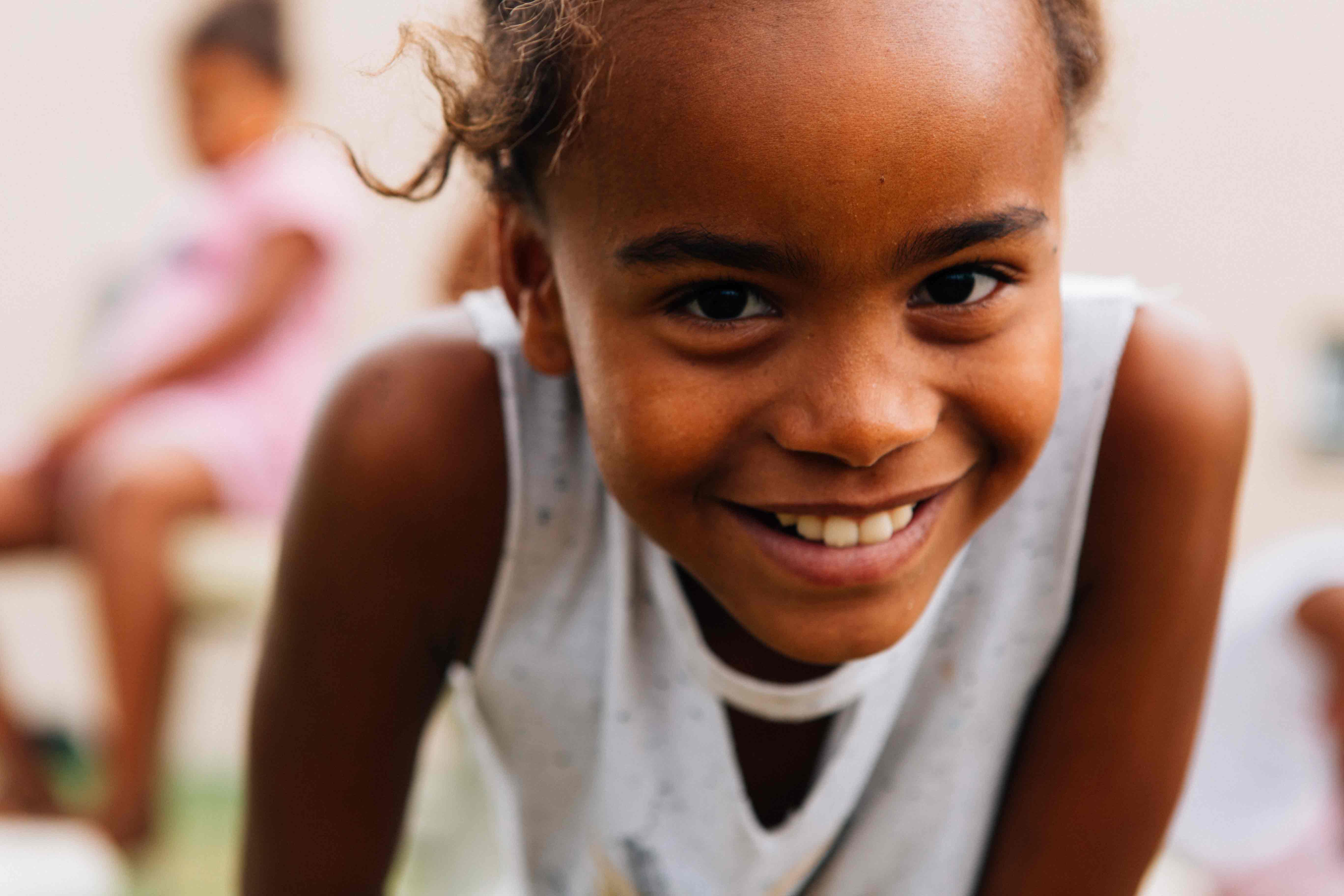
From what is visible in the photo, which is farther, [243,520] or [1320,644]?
[243,520]

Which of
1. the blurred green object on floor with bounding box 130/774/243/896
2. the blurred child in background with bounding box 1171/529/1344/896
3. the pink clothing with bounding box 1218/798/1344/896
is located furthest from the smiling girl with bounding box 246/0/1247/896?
the blurred green object on floor with bounding box 130/774/243/896

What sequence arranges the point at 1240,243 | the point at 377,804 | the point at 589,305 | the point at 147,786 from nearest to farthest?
the point at 589,305
the point at 377,804
the point at 147,786
the point at 1240,243

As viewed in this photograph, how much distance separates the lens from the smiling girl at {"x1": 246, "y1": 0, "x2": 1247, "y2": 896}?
0.64 metres

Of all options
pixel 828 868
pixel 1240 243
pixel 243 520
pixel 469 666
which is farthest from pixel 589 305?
pixel 1240 243

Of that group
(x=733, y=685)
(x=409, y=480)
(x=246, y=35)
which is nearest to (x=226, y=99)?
(x=246, y=35)

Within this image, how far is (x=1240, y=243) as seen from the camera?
2.94 meters

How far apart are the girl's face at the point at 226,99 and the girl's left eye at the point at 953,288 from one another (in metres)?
1.92

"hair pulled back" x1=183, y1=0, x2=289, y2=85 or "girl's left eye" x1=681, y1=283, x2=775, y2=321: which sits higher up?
"hair pulled back" x1=183, y1=0, x2=289, y2=85

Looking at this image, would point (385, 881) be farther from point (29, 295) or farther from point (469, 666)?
point (29, 295)

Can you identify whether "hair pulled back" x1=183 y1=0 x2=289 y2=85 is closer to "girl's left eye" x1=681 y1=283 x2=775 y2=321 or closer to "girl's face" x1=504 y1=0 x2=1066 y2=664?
"girl's face" x1=504 y1=0 x2=1066 y2=664

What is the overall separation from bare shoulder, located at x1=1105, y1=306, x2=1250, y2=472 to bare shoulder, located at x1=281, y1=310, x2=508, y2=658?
1.32 ft

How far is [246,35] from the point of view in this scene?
2355 mm

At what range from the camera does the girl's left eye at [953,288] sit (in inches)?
26.7

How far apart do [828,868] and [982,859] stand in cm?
11
